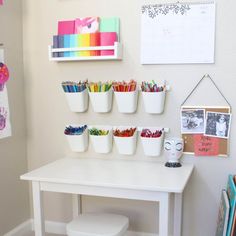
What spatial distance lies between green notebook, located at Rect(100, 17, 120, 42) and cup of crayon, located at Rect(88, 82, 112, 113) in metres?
0.34

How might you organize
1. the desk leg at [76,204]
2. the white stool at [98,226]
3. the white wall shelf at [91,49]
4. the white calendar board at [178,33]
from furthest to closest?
the desk leg at [76,204], the white wall shelf at [91,49], the white calendar board at [178,33], the white stool at [98,226]

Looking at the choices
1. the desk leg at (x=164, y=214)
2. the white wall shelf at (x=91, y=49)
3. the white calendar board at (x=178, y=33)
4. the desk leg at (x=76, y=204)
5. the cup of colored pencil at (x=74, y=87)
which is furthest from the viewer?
the desk leg at (x=76, y=204)

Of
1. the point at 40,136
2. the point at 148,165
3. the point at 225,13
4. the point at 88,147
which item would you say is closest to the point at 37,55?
the point at 40,136

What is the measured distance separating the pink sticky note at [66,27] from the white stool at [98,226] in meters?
1.21

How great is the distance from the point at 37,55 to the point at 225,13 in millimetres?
1301

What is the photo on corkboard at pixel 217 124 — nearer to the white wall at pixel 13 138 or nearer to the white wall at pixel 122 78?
the white wall at pixel 122 78

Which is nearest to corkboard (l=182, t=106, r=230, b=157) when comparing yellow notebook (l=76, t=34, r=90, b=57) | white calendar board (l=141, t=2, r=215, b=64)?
white calendar board (l=141, t=2, r=215, b=64)

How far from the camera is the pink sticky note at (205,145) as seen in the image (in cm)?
202

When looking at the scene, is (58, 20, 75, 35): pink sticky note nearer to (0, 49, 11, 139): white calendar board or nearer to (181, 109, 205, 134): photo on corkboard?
(0, 49, 11, 139): white calendar board

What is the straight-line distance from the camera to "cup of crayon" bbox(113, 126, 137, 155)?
2.13 m

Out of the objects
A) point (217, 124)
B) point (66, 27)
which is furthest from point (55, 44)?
point (217, 124)

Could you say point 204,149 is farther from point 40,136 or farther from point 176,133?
point 40,136

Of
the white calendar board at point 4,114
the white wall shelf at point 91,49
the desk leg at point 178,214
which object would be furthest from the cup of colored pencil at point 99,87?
the desk leg at point 178,214

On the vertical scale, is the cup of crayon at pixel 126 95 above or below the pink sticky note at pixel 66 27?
below
